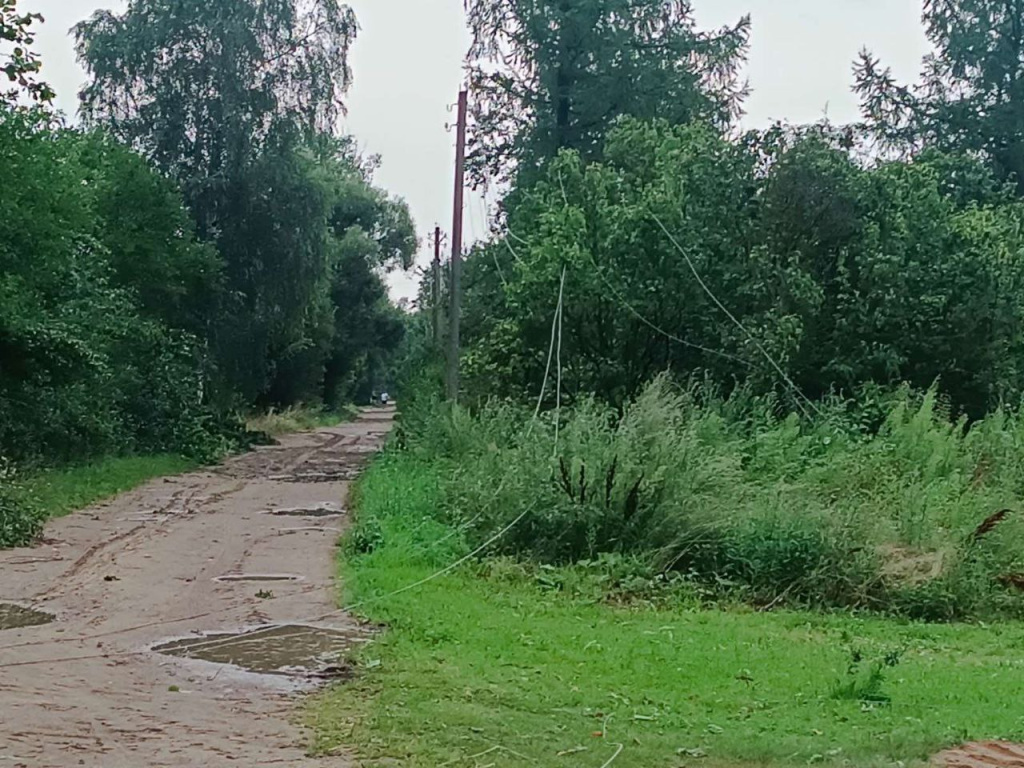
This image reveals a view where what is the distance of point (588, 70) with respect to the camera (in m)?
32.4

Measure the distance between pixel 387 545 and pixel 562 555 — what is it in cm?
213

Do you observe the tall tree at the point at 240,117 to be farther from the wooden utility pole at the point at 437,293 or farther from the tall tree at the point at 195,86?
the wooden utility pole at the point at 437,293

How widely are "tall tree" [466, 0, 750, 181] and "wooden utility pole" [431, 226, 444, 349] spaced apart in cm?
581

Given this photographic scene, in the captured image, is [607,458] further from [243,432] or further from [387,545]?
[243,432]

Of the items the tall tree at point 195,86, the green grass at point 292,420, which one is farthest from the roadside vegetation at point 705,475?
the green grass at point 292,420

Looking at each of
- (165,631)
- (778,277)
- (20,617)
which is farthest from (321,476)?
(165,631)

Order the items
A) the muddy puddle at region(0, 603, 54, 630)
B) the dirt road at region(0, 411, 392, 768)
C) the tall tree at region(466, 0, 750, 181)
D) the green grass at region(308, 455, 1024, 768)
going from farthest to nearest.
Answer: the tall tree at region(466, 0, 750, 181)
the muddy puddle at region(0, 603, 54, 630)
the dirt road at region(0, 411, 392, 768)
the green grass at region(308, 455, 1024, 768)

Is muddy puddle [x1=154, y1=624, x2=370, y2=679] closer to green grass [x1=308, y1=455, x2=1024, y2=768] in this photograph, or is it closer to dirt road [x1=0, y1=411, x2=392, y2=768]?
dirt road [x1=0, y1=411, x2=392, y2=768]

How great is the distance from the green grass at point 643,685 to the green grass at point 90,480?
8.05 metres

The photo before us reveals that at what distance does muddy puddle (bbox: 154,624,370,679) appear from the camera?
859 cm

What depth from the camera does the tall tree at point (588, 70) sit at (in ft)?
105

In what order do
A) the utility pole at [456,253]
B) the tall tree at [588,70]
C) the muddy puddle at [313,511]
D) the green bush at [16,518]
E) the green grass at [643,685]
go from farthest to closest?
the tall tree at [588,70] < the utility pole at [456,253] < the muddy puddle at [313,511] < the green bush at [16,518] < the green grass at [643,685]

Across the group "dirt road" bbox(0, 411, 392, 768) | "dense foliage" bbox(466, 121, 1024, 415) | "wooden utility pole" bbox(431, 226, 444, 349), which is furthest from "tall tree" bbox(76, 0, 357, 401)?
"dirt road" bbox(0, 411, 392, 768)

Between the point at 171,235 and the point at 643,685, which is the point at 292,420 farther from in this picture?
the point at 643,685
